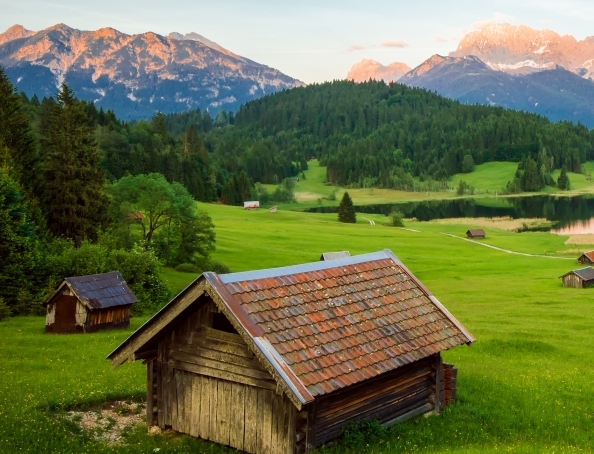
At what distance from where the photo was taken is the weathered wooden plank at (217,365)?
15812 mm

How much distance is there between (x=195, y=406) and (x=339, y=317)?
4596mm

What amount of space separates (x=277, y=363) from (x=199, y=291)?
2888 millimetres

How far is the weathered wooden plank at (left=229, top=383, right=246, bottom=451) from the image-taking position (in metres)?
16.3

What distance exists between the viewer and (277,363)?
14.4m

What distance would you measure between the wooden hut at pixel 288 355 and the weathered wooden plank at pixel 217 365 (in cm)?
3

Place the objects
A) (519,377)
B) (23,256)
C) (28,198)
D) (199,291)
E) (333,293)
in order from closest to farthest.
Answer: (199,291) → (333,293) → (519,377) → (23,256) → (28,198)

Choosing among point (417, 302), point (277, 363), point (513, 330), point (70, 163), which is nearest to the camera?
point (277, 363)

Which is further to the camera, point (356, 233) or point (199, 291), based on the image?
point (356, 233)

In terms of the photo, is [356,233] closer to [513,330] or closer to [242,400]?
[513,330]

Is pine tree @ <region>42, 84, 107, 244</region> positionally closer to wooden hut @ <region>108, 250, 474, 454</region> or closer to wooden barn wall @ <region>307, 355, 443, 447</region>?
wooden hut @ <region>108, 250, 474, 454</region>

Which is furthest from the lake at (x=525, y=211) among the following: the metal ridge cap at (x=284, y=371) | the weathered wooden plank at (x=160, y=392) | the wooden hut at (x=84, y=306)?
the metal ridge cap at (x=284, y=371)

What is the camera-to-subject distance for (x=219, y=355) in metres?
16.6

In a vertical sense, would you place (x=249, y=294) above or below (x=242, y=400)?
above

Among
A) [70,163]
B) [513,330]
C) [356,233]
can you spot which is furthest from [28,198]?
[356,233]
